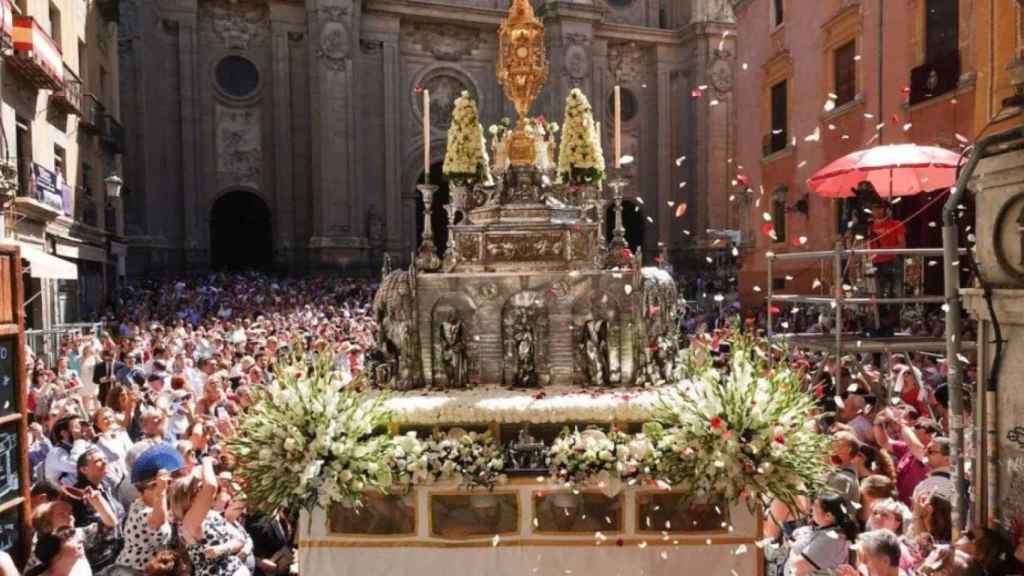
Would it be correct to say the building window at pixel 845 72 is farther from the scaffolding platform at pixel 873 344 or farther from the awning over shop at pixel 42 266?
the awning over shop at pixel 42 266

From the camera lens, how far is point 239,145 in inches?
1487

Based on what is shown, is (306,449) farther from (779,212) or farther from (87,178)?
(87,178)

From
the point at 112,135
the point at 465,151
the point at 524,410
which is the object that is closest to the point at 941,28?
the point at 465,151

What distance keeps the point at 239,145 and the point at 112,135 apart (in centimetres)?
801

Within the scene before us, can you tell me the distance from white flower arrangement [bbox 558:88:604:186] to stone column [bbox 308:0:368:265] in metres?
27.4

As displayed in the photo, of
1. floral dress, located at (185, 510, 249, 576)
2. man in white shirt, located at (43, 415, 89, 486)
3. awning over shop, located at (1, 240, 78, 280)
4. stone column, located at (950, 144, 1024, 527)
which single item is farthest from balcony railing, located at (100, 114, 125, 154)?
stone column, located at (950, 144, 1024, 527)

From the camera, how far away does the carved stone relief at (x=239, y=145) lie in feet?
123

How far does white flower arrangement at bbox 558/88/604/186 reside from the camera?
1055cm

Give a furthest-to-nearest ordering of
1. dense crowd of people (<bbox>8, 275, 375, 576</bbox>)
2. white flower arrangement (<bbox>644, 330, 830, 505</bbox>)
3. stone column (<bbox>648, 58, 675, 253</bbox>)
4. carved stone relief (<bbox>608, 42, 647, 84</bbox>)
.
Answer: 1. stone column (<bbox>648, 58, 675, 253</bbox>)
2. carved stone relief (<bbox>608, 42, 647, 84</bbox>)
3. white flower arrangement (<bbox>644, 330, 830, 505</bbox>)
4. dense crowd of people (<bbox>8, 275, 375, 576</bbox>)

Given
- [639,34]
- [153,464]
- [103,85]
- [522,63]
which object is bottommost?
[153,464]

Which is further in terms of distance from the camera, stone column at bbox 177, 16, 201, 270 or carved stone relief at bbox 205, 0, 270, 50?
carved stone relief at bbox 205, 0, 270, 50

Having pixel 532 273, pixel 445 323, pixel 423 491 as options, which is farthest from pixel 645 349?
pixel 423 491

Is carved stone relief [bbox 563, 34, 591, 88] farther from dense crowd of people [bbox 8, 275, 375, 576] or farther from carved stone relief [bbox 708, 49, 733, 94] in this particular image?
dense crowd of people [bbox 8, 275, 375, 576]

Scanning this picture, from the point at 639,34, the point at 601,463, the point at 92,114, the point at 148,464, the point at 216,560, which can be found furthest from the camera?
the point at 639,34
